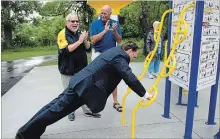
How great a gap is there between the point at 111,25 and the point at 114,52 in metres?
1.43

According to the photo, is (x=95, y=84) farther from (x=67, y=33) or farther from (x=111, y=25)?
(x=111, y=25)

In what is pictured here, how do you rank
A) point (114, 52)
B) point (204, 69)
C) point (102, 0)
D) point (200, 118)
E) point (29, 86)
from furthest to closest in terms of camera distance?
1. point (102, 0)
2. point (29, 86)
3. point (200, 118)
4. point (204, 69)
5. point (114, 52)

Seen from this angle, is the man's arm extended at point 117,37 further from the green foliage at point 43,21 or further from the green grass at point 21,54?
the green foliage at point 43,21

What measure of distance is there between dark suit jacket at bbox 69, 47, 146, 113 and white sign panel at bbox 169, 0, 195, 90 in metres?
0.80

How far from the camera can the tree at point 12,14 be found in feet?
69.2

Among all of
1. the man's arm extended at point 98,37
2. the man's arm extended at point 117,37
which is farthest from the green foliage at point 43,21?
the man's arm extended at point 98,37

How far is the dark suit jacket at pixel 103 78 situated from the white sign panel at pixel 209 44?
2.99ft

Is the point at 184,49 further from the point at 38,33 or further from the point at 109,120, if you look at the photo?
the point at 38,33

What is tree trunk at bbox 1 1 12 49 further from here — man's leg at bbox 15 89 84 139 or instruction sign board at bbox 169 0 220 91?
instruction sign board at bbox 169 0 220 91

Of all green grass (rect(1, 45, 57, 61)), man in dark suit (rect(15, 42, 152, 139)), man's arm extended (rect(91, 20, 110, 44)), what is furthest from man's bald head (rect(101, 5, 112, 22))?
green grass (rect(1, 45, 57, 61))

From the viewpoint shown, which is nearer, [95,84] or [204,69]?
[95,84]

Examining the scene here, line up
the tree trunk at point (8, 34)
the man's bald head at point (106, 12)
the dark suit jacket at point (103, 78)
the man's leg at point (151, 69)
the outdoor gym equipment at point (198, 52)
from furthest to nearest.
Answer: the tree trunk at point (8, 34), the man's leg at point (151, 69), the man's bald head at point (106, 12), the outdoor gym equipment at point (198, 52), the dark suit jacket at point (103, 78)

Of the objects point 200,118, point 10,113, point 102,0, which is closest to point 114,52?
point 200,118

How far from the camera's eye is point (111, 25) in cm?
443
